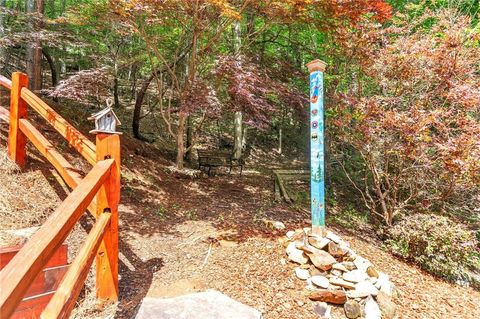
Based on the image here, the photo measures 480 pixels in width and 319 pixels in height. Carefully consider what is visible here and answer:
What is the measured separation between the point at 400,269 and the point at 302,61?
282 inches

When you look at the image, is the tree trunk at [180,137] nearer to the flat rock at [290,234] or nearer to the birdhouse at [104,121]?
the flat rock at [290,234]

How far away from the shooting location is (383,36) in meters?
5.89

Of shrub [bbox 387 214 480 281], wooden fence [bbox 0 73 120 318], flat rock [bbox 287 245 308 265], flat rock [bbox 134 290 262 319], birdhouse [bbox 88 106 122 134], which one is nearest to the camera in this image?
wooden fence [bbox 0 73 120 318]

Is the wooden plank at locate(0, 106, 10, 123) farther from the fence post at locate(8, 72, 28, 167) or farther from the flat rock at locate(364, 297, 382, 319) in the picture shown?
the flat rock at locate(364, 297, 382, 319)

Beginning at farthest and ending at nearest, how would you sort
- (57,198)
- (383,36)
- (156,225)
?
(383,36), (156,225), (57,198)

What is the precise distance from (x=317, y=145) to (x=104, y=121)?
236cm

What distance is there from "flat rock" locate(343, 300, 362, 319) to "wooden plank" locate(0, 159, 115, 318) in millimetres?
2489

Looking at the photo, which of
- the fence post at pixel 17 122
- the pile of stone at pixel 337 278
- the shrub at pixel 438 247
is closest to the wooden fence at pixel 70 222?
the fence post at pixel 17 122

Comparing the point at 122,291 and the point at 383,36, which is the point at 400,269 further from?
the point at 383,36

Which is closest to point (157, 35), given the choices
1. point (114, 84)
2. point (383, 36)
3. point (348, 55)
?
point (114, 84)

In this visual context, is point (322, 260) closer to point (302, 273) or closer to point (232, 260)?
point (302, 273)

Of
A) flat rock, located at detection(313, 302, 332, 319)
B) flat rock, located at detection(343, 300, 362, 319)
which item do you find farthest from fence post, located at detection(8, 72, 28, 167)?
flat rock, located at detection(343, 300, 362, 319)

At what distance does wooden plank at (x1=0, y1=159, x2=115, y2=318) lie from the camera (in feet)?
2.97

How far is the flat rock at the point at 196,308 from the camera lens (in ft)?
6.79
